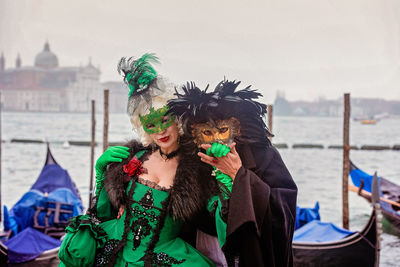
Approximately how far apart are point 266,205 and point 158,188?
18.7 inches

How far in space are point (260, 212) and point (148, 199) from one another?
0.48m

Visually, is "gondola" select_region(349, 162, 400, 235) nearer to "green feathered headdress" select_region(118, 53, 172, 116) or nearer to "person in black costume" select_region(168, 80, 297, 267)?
"person in black costume" select_region(168, 80, 297, 267)

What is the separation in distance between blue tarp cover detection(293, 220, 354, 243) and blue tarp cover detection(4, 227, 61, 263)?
2425mm

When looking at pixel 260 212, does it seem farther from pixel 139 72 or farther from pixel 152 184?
pixel 139 72

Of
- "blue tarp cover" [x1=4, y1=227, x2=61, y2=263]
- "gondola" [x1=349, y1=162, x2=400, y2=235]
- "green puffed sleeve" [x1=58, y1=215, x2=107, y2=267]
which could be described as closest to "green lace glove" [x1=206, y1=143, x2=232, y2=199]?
"green puffed sleeve" [x1=58, y1=215, x2=107, y2=267]

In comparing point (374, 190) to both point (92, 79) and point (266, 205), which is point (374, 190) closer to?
point (266, 205)

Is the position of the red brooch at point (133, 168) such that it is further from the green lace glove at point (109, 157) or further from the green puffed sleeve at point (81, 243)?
the green puffed sleeve at point (81, 243)

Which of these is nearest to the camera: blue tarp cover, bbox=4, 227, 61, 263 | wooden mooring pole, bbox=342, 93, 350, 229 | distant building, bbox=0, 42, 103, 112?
blue tarp cover, bbox=4, 227, 61, 263

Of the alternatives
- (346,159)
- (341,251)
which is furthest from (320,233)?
(346,159)

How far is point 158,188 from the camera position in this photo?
167cm

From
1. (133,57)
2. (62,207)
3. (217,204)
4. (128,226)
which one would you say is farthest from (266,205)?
(62,207)

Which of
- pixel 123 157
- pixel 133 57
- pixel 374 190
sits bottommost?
pixel 374 190

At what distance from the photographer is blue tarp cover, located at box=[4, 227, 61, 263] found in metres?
3.80

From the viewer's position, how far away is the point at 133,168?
168 centimetres
